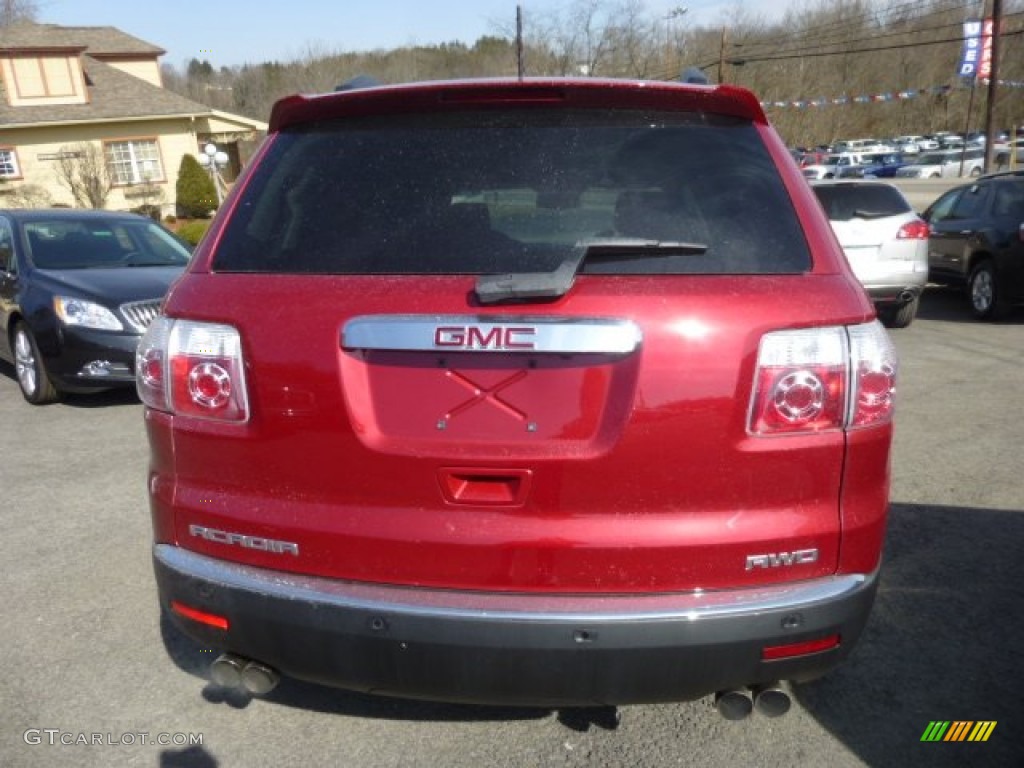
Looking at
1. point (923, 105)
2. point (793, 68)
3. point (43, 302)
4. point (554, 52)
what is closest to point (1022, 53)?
point (923, 105)

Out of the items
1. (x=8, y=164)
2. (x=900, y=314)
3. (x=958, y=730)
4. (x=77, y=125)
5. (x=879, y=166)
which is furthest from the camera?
(x=879, y=166)

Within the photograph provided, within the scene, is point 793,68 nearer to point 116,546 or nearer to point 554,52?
point 554,52

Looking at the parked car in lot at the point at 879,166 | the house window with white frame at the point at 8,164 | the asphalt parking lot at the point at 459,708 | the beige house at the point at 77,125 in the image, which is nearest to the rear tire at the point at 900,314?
the asphalt parking lot at the point at 459,708

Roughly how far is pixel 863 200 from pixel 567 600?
867 cm

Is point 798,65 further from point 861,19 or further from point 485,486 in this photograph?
point 485,486

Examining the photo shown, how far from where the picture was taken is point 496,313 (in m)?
1.92

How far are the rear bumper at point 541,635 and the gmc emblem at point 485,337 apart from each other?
589mm

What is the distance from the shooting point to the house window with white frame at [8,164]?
29.4 metres

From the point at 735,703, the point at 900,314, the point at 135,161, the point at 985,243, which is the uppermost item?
the point at 135,161

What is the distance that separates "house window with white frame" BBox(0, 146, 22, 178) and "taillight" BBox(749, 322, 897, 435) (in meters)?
33.5

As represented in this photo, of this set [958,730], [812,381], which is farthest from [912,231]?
[812,381]

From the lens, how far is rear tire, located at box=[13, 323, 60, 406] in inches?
260

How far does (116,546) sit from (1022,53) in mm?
81626

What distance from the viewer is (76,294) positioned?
6.44 meters
